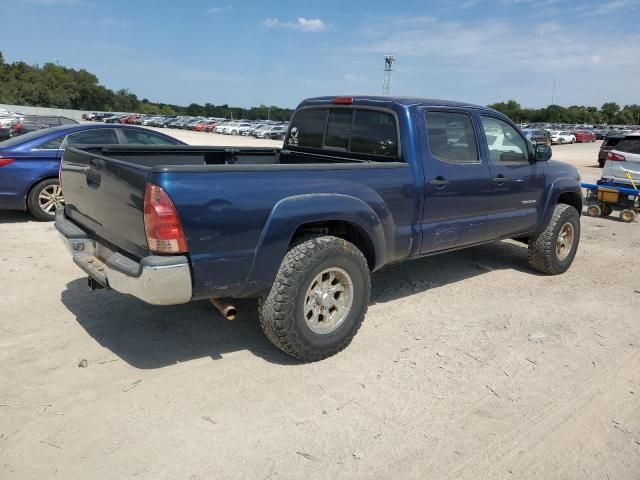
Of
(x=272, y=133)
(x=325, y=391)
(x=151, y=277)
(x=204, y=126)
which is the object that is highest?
(x=204, y=126)

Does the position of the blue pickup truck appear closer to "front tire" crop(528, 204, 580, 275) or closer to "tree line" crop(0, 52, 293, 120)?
"front tire" crop(528, 204, 580, 275)

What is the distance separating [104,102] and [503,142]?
9834 centimetres

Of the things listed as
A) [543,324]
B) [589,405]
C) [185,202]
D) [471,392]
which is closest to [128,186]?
[185,202]

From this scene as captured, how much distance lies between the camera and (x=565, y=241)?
6.47m

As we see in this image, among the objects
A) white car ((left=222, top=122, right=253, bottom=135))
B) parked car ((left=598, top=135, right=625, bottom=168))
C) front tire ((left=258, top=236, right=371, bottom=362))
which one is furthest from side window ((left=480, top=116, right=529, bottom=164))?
white car ((left=222, top=122, right=253, bottom=135))

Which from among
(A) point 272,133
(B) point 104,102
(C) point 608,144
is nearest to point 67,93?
(B) point 104,102

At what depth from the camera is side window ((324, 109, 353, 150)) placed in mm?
4984

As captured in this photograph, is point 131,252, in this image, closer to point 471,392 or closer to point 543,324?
point 471,392

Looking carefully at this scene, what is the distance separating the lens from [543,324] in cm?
477

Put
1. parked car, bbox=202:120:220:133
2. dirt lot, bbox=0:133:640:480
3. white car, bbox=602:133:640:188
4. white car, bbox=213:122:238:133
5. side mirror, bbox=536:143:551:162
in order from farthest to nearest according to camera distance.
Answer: parked car, bbox=202:120:220:133, white car, bbox=213:122:238:133, white car, bbox=602:133:640:188, side mirror, bbox=536:143:551:162, dirt lot, bbox=0:133:640:480

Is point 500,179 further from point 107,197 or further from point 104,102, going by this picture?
point 104,102

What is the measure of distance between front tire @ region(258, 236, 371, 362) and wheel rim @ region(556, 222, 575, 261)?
134 inches

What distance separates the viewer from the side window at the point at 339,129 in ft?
16.4

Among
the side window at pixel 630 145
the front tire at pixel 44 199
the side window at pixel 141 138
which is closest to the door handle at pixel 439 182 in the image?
the side window at pixel 141 138
